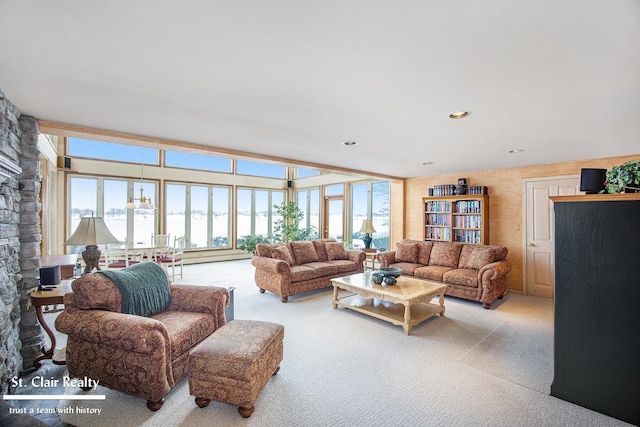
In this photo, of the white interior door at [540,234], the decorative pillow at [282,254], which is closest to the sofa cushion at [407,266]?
the white interior door at [540,234]

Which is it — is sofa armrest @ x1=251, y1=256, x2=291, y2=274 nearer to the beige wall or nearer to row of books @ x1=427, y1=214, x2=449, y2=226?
row of books @ x1=427, y1=214, x2=449, y2=226

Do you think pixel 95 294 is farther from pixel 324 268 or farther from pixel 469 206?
pixel 469 206

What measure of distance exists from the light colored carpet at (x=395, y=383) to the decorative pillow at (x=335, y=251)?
2.01 meters

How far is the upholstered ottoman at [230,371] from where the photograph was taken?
1879mm

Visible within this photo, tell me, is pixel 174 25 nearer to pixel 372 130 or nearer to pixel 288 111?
pixel 288 111

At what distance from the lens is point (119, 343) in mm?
1940

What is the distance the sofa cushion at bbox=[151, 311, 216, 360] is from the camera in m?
2.16

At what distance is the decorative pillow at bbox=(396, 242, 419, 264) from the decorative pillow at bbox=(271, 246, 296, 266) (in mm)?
2086

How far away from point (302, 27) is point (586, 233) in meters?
2.41

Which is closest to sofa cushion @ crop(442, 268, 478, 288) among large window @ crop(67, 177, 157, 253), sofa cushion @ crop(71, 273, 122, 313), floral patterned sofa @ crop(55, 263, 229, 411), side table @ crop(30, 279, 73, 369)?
floral patterned sofa @ crop(55, 263, 229, 411)

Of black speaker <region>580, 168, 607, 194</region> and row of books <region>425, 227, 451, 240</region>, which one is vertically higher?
black speaker <region>580, 168, 607, 194</region>

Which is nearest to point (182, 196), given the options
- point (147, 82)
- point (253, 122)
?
point (253, 122)

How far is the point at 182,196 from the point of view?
7848mm

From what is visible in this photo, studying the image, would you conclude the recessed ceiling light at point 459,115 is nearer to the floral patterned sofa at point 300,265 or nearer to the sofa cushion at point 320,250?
the floral patterned sofa at point 300,265
